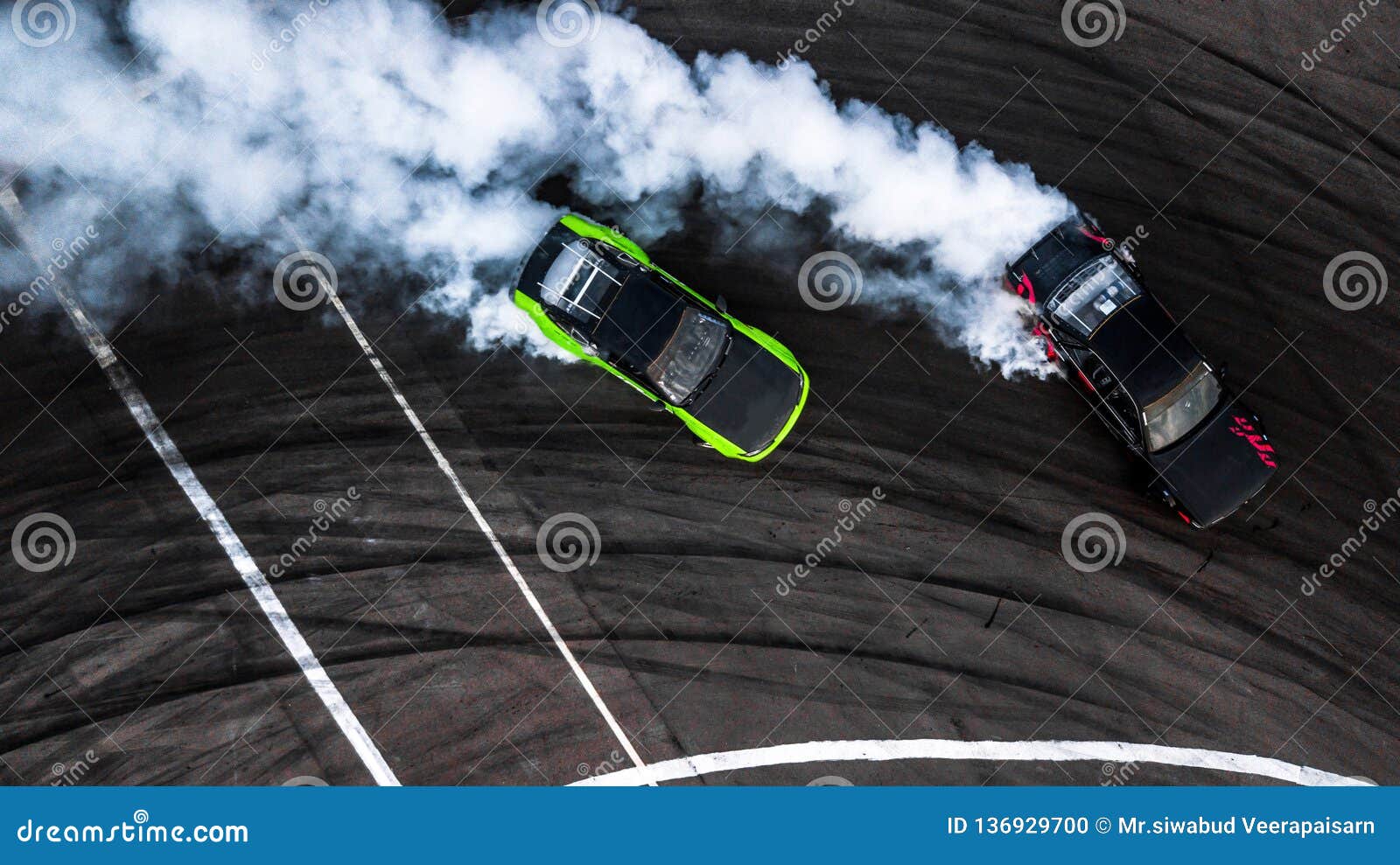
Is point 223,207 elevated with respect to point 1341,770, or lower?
elevated

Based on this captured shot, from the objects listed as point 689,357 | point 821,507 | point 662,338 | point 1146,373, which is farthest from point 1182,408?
point 662,338

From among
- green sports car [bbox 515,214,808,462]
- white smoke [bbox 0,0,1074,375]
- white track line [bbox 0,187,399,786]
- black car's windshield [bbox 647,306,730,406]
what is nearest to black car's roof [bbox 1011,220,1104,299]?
white smoke [bbox 0,0,1074,375]

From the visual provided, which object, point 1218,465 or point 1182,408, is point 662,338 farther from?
point 1218,465

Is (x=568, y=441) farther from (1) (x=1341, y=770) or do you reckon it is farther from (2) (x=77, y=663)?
(1) (x=1341, y=770)

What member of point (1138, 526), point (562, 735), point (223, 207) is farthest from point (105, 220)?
point (1138, 526)

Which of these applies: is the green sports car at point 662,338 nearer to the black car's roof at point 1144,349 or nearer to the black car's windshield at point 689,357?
the black car's windshield at point 689,357

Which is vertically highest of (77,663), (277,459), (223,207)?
(223,207)
